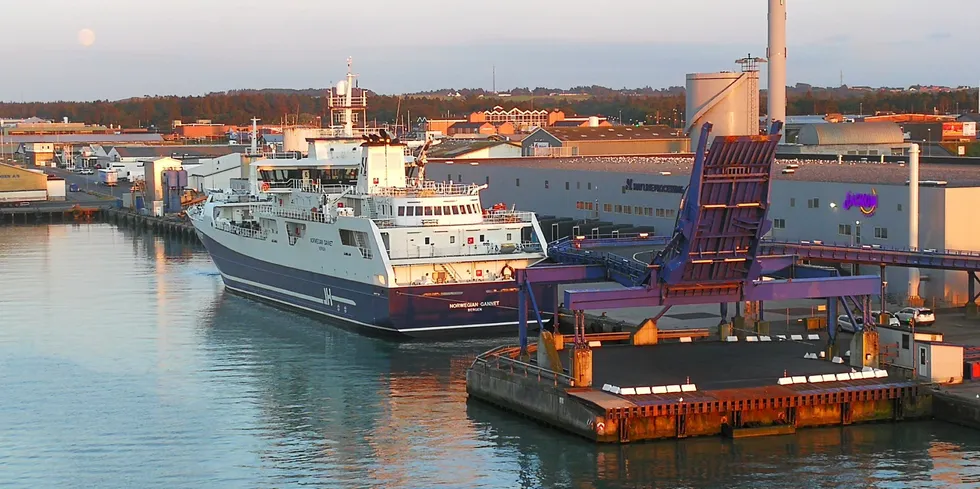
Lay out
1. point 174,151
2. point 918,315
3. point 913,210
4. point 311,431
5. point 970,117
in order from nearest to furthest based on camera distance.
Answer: point 311,431, point 918,315, point 913,210, point 970,117, point 174,151

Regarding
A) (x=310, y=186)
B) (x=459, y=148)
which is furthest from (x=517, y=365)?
(x=459, y=148)

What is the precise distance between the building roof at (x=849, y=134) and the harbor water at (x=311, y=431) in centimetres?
3561

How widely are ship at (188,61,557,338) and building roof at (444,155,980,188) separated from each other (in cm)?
1051

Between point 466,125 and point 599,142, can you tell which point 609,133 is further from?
point 466,125

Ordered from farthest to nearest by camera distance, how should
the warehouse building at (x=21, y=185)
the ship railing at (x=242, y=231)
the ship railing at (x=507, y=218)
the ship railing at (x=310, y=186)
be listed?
the warehouse building at (x=21, y=185), the ship railing at (x=242, y=231), the ship railing at (x=310, y=186), the ship railing at (x=507, y=218)

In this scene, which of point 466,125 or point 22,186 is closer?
point 22,186

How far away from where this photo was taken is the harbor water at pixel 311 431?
83.1 feet

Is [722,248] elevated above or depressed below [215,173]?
below

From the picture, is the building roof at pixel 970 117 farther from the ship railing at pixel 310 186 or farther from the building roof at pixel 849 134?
the ship railing at pixel 310 186

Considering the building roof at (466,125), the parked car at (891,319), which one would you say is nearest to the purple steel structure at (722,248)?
the parked car at (891,319)

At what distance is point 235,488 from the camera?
24.8 meters

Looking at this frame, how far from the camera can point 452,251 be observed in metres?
41.2

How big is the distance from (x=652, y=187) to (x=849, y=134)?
21.6 meters

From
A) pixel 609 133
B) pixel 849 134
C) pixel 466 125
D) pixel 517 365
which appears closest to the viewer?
pixel 517 365
